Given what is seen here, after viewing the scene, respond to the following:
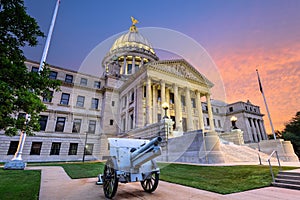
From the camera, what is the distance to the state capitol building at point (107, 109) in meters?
23.6

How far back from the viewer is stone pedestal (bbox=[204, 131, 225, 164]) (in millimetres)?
11688

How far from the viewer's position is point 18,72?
15.1ft

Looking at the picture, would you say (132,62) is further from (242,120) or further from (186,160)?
(242,120)

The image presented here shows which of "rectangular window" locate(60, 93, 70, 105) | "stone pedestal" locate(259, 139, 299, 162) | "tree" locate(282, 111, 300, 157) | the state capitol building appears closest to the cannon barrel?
the state capitol building

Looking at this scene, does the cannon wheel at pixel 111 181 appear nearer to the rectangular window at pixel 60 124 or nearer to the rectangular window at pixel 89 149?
the rectangular window at pixel 89 149

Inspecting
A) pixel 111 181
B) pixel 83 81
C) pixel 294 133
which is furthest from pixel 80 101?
pixel 294 133

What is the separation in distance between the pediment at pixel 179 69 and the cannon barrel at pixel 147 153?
21.0m

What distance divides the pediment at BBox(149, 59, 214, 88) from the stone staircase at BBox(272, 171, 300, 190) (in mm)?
20669

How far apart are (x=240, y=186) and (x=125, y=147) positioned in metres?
4.58

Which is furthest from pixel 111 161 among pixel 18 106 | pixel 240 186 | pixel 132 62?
pixel 132 62

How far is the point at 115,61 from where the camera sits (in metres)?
44.9

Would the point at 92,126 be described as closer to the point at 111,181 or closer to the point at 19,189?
the point at 19,189

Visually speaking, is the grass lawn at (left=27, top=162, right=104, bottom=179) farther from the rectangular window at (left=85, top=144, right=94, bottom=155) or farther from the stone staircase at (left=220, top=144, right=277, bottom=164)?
the rectangular window at (left=85, top=144, right=94, bottom=155)

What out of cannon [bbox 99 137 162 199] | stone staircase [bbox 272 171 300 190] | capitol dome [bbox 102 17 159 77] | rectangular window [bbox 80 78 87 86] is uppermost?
capitol dome [bbox 102 17 159 77]
